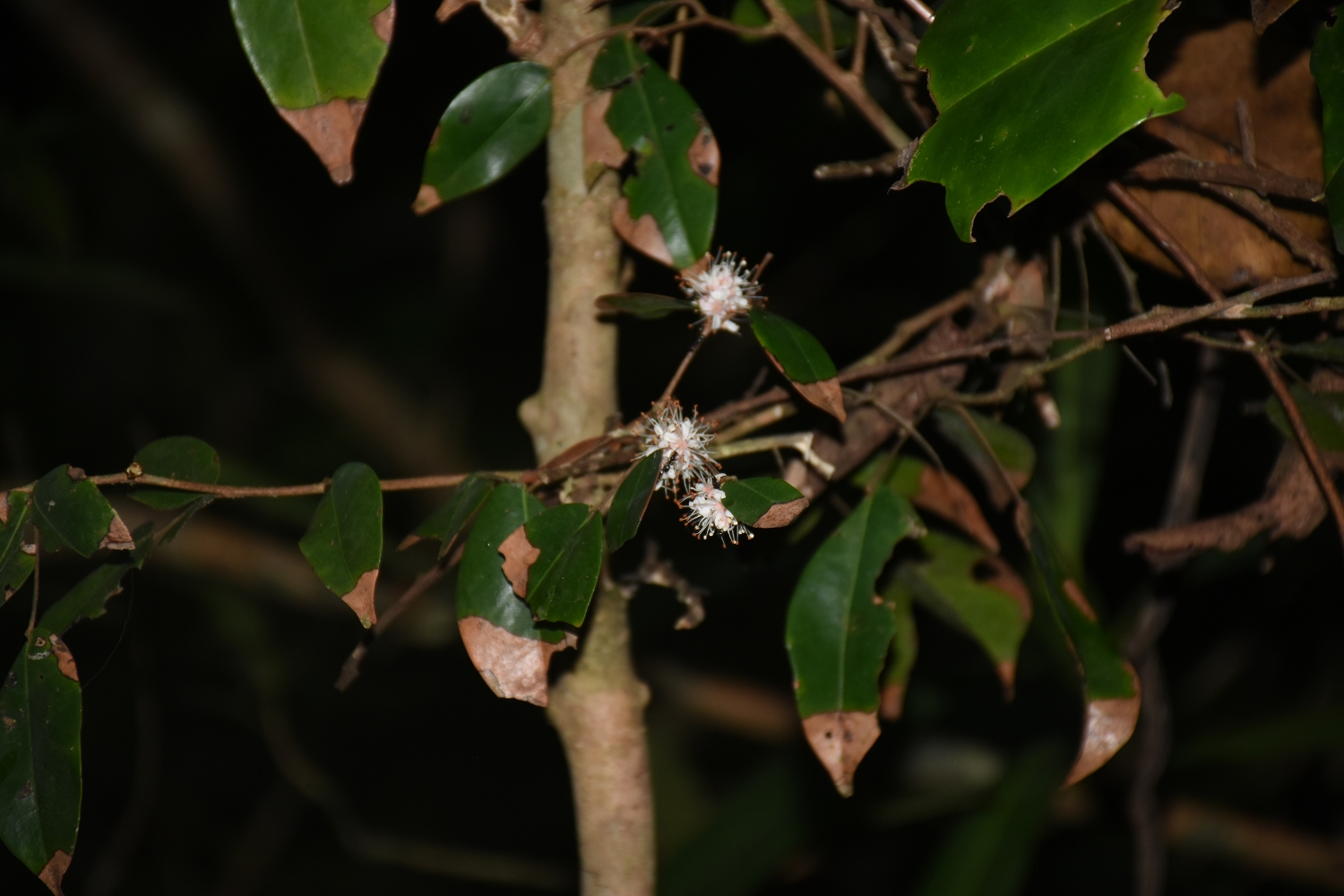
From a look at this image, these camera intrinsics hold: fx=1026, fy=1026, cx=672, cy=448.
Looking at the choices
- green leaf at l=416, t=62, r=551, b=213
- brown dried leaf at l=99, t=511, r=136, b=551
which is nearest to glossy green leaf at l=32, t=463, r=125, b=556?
brown dried leaf at l=99, t=511, r=136, b=551

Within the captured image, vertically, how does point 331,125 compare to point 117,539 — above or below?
above

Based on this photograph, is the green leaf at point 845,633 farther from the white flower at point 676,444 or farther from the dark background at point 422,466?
the dark background at point 422,466

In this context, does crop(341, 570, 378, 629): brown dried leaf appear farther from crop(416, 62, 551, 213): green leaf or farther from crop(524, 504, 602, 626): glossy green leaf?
crop(416, 62, 551, 213): green leaf

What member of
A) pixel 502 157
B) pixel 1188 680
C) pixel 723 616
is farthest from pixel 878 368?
pixel 723 616

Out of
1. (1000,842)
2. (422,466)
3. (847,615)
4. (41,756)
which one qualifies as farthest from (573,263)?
(422,466)

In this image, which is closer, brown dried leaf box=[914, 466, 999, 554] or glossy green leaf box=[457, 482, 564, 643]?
glossy green leaf box=[457, 482, 564, 643]

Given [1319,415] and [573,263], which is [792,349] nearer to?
[573,263]

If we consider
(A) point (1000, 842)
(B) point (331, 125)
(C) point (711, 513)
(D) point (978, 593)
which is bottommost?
(A) point (1000, 842)
